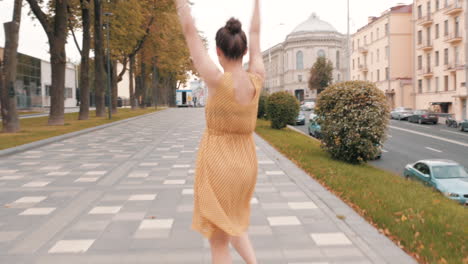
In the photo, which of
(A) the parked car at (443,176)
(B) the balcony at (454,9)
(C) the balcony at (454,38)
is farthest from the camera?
(C) the balcony at (454,38)

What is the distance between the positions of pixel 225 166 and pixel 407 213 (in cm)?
423

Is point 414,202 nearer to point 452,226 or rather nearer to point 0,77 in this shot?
point 452,226

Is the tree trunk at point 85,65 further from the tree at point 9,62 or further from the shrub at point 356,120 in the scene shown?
the shrub at point 356,120

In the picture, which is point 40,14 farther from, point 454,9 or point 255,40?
point 454,9

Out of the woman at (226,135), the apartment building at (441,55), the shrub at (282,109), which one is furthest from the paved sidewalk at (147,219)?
the apartment building at (441,55)

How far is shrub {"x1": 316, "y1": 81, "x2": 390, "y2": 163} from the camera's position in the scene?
12289 mm

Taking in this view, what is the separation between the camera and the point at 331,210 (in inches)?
262

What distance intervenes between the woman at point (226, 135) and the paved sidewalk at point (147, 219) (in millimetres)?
1803

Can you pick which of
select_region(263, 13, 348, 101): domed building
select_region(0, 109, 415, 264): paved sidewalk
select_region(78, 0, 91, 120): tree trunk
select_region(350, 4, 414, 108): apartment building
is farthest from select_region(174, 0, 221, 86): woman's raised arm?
select_region(263, 13, 348, 101): domed building

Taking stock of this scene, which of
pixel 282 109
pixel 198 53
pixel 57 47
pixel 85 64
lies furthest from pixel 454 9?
pixel 198 53

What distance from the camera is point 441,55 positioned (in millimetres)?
49250

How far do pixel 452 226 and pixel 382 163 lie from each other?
1266 cm

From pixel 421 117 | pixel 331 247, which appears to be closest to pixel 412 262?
pixel 331 247

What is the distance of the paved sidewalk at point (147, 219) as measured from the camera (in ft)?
15.5
